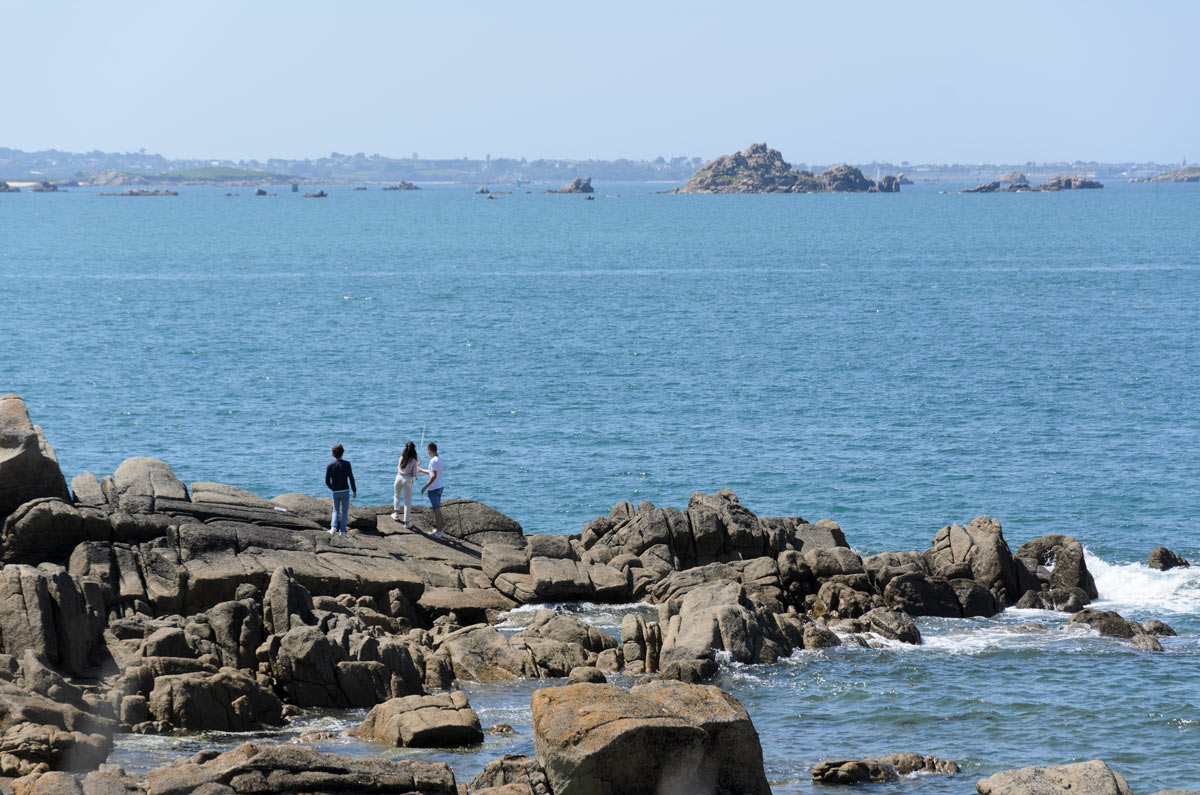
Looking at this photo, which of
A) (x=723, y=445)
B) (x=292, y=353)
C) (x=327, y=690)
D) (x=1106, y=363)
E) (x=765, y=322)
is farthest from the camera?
(x=765, y=322)

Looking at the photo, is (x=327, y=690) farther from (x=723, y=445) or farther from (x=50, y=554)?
(x=723, y=445)

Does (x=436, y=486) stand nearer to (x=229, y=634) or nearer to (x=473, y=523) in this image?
(x=473, y=523)

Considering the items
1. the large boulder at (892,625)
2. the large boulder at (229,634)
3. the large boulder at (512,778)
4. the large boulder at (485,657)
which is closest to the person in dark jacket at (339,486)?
the large boulder at (485,657)

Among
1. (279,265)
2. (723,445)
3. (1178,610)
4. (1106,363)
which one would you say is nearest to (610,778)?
(1178,610)

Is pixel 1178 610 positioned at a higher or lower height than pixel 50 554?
lower

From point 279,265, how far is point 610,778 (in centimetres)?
12018

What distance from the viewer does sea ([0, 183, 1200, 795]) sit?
23156 millimetres

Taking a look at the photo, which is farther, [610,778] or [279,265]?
[279,265]

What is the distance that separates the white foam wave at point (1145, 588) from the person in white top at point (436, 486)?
51.3ft

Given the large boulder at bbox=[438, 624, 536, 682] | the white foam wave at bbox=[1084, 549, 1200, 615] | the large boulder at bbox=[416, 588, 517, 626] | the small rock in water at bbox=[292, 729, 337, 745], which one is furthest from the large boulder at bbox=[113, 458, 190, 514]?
the white foam wave at bbox=[1084, 549, 1200, 615]

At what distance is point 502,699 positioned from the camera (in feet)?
74.2

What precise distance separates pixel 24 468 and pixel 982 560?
21.4 metres

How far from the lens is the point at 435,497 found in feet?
104

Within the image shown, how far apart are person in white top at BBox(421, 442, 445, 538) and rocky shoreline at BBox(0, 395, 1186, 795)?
45 cm
